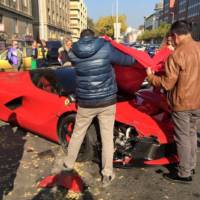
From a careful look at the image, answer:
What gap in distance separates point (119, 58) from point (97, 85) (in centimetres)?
41

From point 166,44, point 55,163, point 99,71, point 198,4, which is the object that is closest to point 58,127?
point 55,163

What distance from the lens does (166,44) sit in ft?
16.0

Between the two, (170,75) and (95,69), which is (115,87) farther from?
(170,75)

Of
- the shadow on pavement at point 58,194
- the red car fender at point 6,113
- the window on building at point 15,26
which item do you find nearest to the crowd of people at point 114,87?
the shadow on pavement at point 58,194

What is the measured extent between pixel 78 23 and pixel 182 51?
4549 inches

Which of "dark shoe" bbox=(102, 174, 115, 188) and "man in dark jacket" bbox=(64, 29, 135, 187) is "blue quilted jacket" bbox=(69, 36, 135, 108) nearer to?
"man in dark jacket" bbox=(64, 29, 135, 187)

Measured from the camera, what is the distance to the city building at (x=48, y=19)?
59.8 meters

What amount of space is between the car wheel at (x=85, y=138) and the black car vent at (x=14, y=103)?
3.57ft

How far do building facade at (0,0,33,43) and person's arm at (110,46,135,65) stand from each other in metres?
30.2

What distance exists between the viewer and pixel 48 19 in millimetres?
65312

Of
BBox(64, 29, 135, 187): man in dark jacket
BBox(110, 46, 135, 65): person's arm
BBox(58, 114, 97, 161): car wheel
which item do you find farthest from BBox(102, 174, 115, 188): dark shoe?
BBox(110, 46, 135, 65): person's arm

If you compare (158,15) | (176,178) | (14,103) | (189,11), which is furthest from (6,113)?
(158,15)

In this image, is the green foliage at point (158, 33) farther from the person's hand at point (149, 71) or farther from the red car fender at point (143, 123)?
the person's hand at point (149, 71)

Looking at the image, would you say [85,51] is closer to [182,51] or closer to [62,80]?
[182,51]
